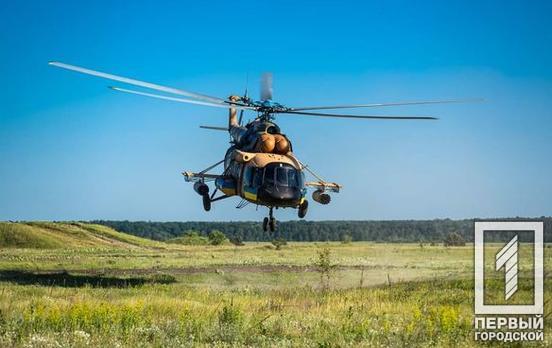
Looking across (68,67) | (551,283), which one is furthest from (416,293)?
(68,67)

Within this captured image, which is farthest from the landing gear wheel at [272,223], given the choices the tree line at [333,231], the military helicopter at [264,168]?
the tree line at [333,231]

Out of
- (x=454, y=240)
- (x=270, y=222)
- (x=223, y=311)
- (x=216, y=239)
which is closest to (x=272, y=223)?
(x=270, y=222)

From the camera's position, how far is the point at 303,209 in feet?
93.9

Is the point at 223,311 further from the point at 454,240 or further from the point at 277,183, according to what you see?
the point at 454,240

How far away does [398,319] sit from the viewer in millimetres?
15148

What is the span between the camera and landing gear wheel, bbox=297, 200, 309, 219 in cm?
2861

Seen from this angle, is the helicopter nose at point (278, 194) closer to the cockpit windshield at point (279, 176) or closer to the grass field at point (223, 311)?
the cockpit windshield at point (279, 176)

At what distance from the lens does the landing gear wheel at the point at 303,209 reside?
2861 centimetres

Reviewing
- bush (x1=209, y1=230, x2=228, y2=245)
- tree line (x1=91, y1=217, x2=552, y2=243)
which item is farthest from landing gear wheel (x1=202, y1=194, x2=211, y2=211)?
tree line (x1=91, y1=217, x2=552, y2=243)

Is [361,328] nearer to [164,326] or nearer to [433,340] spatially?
[433,340]

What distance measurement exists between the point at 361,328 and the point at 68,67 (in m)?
11.4

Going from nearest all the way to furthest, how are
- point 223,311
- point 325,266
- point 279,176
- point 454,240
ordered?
point 223,311
point 325,266
point 279,176
point 454,240

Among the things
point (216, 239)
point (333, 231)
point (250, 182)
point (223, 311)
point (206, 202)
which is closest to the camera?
point (223, 311)

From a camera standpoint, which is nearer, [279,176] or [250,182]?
[279,176]
